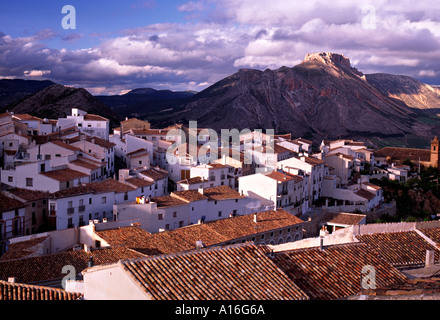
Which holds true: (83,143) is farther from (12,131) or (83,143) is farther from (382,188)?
(382,188)

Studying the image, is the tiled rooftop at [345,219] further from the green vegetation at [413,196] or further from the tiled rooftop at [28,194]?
the tiled rooftop at [28,194]

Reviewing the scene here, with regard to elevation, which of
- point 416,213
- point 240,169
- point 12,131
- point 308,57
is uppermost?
point 308,57

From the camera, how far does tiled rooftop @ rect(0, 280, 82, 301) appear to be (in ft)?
46.9

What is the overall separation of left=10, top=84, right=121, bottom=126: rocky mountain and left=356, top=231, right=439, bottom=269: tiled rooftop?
7404cm

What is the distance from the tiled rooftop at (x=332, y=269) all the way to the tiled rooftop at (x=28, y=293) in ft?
20.6

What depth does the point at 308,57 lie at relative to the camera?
628ft

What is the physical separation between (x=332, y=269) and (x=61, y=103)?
288ft

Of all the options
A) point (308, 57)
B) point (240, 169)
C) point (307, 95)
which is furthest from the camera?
point (308, 57)

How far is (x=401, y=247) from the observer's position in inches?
618

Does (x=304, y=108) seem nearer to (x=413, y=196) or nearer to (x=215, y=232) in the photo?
(x=413, y=196)

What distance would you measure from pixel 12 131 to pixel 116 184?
636 inches

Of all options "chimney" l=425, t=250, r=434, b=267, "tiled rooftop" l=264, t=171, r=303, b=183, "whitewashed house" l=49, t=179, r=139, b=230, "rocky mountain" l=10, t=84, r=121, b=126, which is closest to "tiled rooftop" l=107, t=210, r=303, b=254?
"tiled rooftop" l=264, t=171, r=303, b=183

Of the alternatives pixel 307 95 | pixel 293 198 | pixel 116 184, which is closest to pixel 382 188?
pixel 293 198

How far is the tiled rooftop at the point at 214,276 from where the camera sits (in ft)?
32.0
